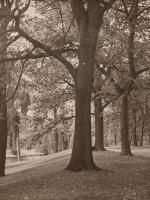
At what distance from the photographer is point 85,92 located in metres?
16.6

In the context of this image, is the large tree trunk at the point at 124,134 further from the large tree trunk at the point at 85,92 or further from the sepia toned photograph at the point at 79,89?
the large tree trunk at the point at 85,92

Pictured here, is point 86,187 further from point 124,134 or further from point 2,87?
point 124,134

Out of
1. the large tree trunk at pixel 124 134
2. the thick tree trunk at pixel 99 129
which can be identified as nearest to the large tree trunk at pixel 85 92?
the large tree trunk at pixel 124 134

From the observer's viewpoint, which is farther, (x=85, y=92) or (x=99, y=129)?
(x=99, y=129)

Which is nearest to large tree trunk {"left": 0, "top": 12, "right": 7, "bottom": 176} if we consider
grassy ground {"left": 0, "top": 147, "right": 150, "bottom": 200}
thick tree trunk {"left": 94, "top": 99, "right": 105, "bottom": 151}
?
grassy ground {"left": 0, "top": 147, "right": 150, "bottom": 200}

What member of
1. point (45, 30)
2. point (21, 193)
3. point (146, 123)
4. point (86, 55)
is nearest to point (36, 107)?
point (45, 30)

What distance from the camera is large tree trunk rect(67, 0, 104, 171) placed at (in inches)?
635

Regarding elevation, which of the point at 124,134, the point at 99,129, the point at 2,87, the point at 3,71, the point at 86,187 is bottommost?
the point at 86,187

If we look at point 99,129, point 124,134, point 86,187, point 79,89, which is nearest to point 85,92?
point 79,89

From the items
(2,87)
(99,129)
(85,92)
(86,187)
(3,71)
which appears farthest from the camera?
(99,129)

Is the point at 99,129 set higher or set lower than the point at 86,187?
higher

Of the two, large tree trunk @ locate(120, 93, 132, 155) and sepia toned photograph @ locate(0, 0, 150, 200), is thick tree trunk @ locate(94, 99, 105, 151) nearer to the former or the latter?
sepia toned photograph @ locate(0, 0, 150, 200)

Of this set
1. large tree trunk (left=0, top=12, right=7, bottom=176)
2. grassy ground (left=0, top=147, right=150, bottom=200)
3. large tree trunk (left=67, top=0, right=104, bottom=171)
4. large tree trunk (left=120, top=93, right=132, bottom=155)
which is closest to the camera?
grassy ground (left=0, top=147, right=150, bottom=200)

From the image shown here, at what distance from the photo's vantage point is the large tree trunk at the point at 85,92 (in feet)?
53.0
